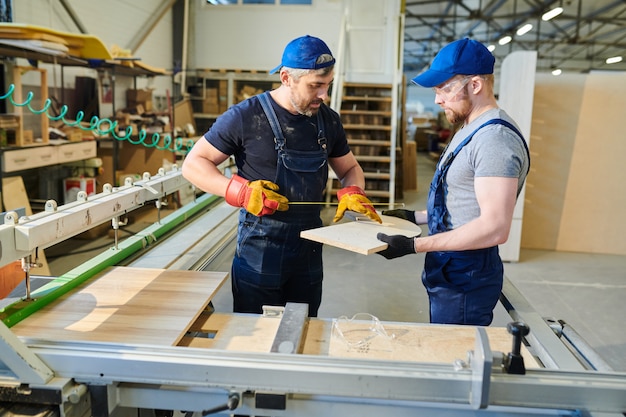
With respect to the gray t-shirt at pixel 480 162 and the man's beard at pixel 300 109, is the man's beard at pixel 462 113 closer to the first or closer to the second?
the gray t-shirt at pixel 480 162

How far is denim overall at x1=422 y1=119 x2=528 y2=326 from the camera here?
1833mm

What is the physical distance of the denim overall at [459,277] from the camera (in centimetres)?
183

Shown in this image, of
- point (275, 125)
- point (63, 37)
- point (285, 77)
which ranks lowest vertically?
point (275, 125)

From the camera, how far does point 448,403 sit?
1.22 m

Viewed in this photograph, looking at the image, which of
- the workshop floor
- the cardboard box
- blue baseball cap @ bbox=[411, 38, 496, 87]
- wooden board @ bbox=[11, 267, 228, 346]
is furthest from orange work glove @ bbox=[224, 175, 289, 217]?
the cardboard box

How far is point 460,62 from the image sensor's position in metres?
1.72

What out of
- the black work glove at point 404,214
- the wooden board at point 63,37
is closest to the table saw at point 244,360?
the black work glove at point 404,214

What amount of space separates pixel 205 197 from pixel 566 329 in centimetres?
274

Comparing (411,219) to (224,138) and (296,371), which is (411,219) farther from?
(296,371)

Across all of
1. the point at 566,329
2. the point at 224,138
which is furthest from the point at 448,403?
the point at 224,138

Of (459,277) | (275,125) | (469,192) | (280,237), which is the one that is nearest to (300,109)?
(275,125)

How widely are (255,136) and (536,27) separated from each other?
1745cm

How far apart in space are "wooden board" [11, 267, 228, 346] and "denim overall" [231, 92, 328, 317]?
0.23m

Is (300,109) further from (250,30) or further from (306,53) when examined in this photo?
(250,30)
